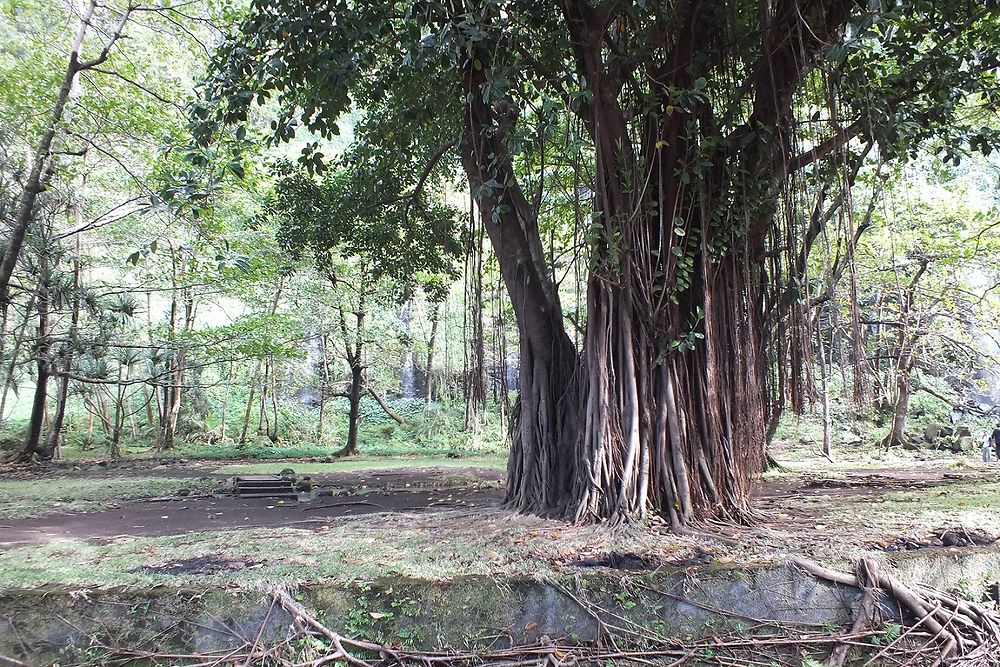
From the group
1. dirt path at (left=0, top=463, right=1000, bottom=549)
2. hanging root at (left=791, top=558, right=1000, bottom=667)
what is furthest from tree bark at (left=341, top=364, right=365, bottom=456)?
hanging root at (left=791, top=558, right=1000, bottom=667)

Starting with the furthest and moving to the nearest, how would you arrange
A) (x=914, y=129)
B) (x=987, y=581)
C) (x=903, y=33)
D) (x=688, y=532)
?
1. (x=903, y=33)
2. (x=914, y=129)
3. (x=688, y=532)
4. (x=987, y=581)

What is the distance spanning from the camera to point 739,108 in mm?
4629

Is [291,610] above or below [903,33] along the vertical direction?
below

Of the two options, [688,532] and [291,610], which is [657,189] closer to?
[688,532]

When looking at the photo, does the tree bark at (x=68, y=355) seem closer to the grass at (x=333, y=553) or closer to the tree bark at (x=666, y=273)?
the grass at (x=333, y=553)

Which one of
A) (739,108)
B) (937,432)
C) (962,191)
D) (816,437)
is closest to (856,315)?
(739,108)

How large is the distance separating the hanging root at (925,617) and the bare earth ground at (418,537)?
0.64ft

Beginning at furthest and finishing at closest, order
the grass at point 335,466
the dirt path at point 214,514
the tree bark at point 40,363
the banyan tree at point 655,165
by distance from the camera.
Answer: the grass at point 335,466 → the tree bark at point 40,363 → the dirt path at point 214,514 → the banyan tree at point 655,165

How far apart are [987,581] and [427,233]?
18.5ft

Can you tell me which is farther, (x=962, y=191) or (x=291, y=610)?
(x=962, y=191)

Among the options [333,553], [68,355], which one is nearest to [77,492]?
[68,355]

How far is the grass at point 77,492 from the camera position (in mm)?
6086

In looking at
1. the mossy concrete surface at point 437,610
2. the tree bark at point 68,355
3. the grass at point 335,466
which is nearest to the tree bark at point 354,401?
the grass at point 335,466

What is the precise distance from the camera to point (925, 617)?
3.24m
